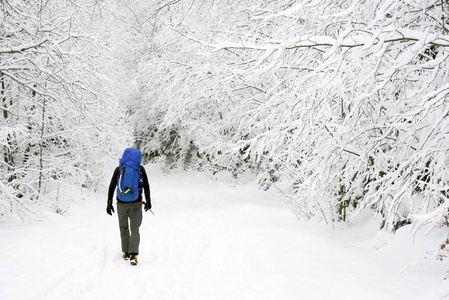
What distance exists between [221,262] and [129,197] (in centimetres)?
170

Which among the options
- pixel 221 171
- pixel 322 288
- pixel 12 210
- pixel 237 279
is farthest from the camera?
pixel 221 171

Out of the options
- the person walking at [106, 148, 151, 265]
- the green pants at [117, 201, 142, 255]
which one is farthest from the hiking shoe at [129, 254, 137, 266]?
the green pants at [117, 201, 142, 255]

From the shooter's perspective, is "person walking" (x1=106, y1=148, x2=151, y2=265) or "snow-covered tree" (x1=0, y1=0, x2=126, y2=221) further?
"snow-covered tree" (x1=0, y1=0, x2=126, y2=221)

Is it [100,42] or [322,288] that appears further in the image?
[100,42]

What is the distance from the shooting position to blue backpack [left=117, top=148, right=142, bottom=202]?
499cm

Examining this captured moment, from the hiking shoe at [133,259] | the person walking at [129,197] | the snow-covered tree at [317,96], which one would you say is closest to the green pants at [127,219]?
the person walking at [129,197]

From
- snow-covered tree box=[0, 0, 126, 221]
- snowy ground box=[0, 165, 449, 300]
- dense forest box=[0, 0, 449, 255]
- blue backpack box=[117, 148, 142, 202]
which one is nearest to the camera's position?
dense forest box=[0, 0, 449, 255]

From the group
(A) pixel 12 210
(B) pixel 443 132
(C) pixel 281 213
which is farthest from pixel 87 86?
(B) pixel 443 132

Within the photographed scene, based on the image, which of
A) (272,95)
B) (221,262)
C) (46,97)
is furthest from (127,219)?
(46,97)

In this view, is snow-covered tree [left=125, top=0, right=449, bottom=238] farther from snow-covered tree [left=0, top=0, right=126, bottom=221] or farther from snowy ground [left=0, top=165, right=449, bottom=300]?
snow-covered tree [left=0, top=0, right=126, bottom=221]

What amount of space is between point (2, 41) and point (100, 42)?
198cm

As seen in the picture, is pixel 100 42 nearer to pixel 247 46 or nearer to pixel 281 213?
pixel 247 46

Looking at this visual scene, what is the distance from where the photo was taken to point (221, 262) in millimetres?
5000

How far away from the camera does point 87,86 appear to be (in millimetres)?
6875
